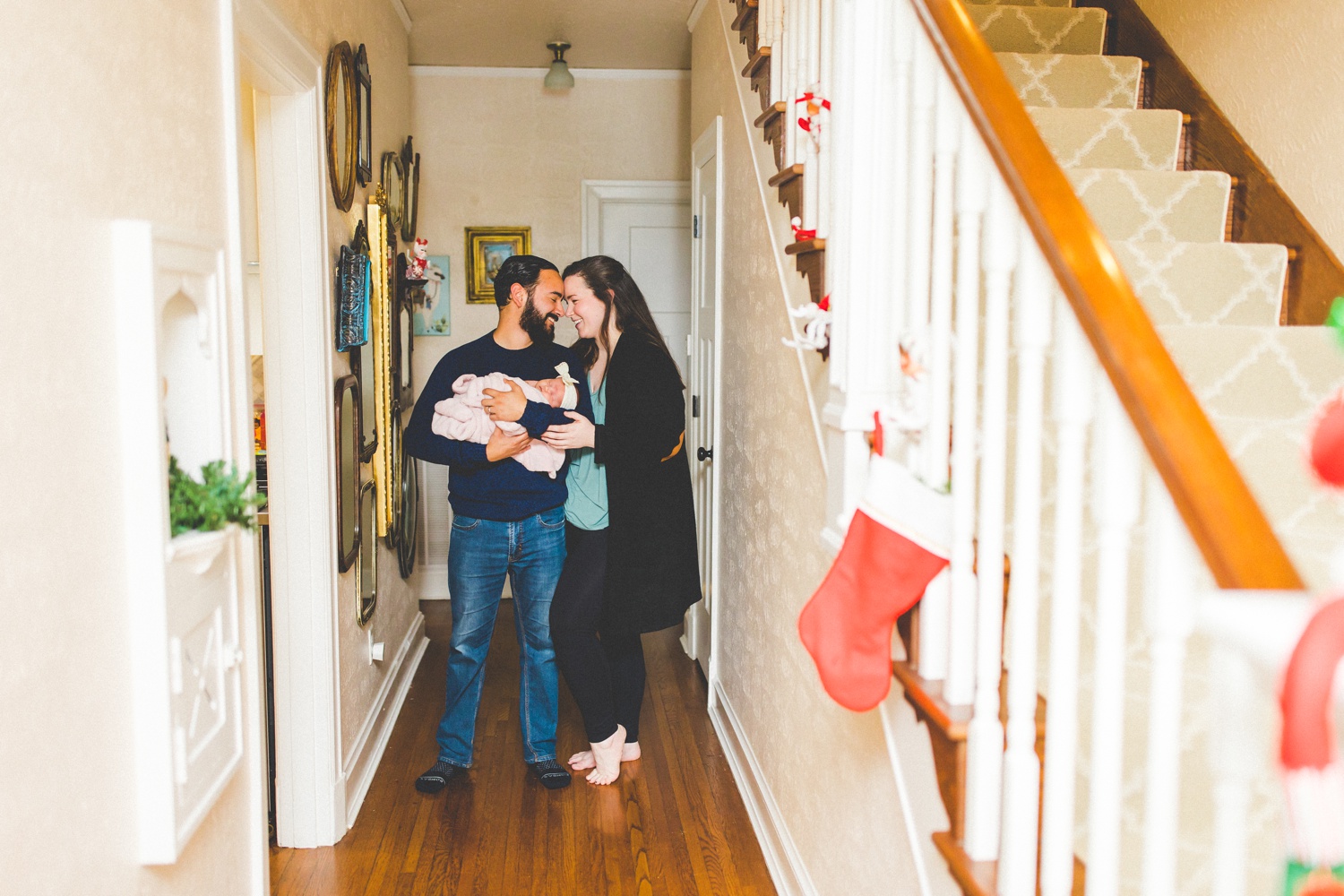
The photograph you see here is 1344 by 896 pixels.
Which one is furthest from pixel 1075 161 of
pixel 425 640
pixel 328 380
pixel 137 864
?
pixel 425 640

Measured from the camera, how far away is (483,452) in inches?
120

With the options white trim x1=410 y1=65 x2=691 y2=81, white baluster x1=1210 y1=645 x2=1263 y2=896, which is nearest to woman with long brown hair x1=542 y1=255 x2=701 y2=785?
white baluster x1=1210 y1=645 x2=1263 y2=896

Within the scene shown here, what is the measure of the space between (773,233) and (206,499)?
1.60 meters

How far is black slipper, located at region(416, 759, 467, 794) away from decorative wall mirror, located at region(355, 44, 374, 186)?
189 centimetres

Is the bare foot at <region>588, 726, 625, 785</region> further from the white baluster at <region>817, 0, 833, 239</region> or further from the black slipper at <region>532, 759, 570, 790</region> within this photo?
the white baluster at <region>817, 0, 833, 239</region>

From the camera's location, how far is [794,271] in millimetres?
2400

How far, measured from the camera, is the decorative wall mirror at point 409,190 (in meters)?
4.36

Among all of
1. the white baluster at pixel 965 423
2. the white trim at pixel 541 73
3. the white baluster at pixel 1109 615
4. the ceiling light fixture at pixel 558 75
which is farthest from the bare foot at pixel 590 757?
the white trim at pixel 541 73

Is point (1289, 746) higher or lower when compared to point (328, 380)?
lower

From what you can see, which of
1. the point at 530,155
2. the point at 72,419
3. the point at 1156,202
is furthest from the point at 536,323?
the point at 530,155

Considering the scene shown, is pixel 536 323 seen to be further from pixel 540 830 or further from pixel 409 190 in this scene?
pixel 409 190

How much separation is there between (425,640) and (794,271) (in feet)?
9.45

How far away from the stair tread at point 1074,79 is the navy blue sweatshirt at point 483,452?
155 cm

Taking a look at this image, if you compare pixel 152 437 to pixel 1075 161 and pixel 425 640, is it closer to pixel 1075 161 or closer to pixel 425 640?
pixel 1075 161
